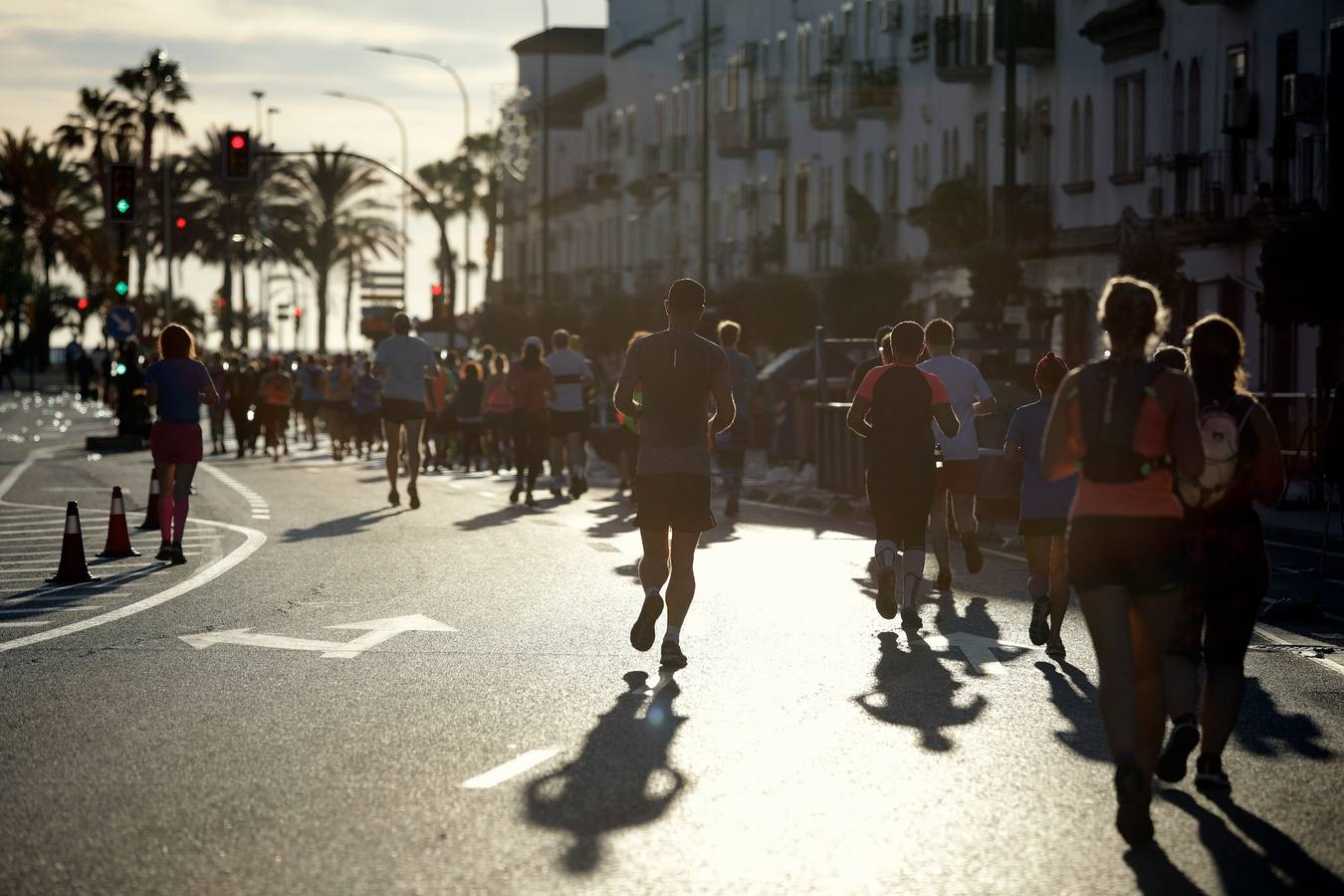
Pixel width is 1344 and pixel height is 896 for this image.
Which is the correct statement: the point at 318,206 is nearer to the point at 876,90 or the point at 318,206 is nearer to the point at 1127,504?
the point at 876,90

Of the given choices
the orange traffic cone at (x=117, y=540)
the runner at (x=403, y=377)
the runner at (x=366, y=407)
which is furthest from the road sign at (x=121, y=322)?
the orange traffic cone at (x=117, y=540)

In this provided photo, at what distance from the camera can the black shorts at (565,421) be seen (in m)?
25.6

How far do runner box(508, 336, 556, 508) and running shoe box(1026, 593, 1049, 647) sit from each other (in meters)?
13.2

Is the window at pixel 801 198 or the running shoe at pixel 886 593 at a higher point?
the window at pixel 801 198

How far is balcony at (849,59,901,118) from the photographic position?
165 ft

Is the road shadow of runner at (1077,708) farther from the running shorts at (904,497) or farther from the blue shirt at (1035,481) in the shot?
the running shorts at (904,497)

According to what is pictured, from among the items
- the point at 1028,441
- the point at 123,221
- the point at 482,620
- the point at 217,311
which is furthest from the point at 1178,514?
the point at 217,311

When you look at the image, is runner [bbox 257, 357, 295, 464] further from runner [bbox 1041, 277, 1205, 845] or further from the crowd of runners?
runner [bbox 1041, 277, 1205, 845]

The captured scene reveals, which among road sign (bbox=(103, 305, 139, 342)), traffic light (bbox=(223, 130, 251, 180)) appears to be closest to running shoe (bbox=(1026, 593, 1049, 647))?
traffic light (bbox=(223, 130, 251, 180))

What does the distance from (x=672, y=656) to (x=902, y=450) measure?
235cm

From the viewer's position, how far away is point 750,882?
21.5 feet

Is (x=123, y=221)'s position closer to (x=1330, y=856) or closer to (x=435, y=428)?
(x=435, y=428)

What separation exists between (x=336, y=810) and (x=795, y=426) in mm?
25780

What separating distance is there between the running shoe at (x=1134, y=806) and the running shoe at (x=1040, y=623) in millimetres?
4878
